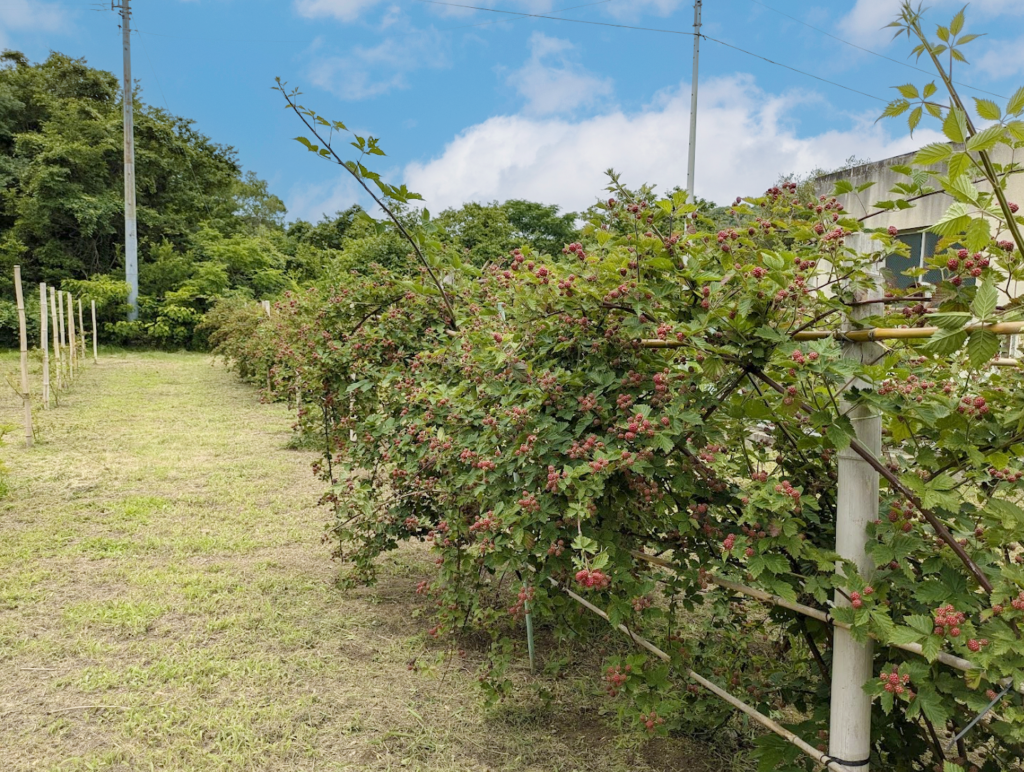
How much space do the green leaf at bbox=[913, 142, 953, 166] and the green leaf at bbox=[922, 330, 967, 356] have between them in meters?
0.25

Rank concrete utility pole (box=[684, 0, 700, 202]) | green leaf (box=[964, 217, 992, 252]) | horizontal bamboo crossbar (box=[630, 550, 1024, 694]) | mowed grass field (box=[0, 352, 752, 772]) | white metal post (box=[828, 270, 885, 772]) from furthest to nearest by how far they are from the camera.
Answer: concrete utility pole (box=[684, 0, 700, 202]) < mowed grass field (box=[0, 352, 752, 772]) < white metal post (box=[828, 270, 885, 772]) < horizontal bamboo crossbar (box=[630, 550, 1024, 694]) < green leaf (box=[964, 217, 992, 252])

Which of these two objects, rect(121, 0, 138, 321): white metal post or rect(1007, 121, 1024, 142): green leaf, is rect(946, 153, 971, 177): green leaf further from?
rect(121, 0, 138, 321): white metal post

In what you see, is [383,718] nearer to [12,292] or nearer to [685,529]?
[685,529]

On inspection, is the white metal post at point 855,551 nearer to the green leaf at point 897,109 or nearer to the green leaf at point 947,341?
the green leaf at point 947,341

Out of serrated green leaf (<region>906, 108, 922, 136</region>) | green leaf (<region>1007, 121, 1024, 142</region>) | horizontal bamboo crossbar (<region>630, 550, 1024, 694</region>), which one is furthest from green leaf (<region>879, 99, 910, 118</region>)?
horizontal bamboo crossbar (<region>630, 550, 1024, 694</region>)

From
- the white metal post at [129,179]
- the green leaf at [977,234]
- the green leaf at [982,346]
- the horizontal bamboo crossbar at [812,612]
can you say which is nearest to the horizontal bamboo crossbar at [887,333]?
the green leaf at [982,346]

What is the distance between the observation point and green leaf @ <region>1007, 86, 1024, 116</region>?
2.62 ft

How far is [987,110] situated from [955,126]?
2.1 inches

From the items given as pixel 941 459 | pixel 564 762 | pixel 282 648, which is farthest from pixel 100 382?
pixel 941 459

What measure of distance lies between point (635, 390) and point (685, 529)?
0.31 meters

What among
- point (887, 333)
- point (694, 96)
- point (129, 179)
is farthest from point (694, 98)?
point (887, 333)

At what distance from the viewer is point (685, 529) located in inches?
58.0

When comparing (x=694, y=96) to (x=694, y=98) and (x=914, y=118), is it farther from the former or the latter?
(x=914, y=118)

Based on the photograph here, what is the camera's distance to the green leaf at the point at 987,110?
0.84 metres
